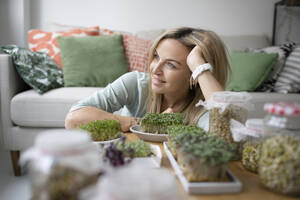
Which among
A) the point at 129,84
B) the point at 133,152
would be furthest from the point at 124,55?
the point at 133,152

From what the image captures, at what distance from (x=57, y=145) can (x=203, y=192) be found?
13.1 inches

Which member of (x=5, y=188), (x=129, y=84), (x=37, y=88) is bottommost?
(x=5, y=188)

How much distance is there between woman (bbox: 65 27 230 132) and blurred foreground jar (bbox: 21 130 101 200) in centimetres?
72

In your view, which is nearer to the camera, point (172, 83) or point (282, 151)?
point (282, 151)

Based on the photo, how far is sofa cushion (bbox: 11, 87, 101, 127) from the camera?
2.23m

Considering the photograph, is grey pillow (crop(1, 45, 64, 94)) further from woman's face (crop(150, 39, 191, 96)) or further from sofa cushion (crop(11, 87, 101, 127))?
woman's face (crop(150, 39, 191, 96))

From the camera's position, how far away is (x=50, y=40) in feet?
9.20

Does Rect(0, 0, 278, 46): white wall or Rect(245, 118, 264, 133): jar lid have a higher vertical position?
Rect(0, 0, 278, 46): white wall

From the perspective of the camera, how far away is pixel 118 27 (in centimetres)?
340

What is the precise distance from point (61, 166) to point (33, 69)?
2.05 metres

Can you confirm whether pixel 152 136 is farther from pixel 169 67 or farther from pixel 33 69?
pixel 33 69

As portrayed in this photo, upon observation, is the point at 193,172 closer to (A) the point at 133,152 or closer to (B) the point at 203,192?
(B) the point at 203,192

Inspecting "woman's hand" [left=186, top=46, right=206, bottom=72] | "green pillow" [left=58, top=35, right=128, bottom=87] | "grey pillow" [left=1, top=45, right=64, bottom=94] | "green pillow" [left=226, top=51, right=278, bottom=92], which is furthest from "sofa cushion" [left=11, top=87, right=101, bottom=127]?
"green pillow" [left=226, top=51, right=278, bottom=92]

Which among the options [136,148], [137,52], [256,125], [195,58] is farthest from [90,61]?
[256,125]
